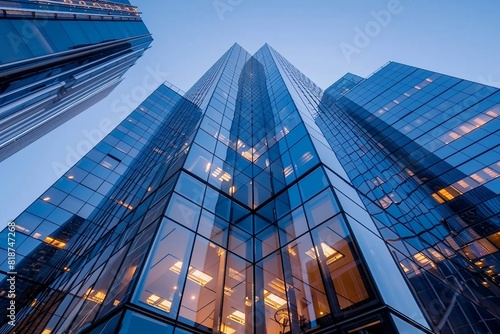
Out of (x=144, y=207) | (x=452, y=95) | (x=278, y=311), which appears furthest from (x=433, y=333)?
(x=452, y=95)

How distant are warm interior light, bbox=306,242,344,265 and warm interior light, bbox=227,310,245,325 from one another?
3597 mm

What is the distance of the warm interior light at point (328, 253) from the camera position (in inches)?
392

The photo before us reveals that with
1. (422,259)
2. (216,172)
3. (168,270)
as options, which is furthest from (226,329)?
(422,259)

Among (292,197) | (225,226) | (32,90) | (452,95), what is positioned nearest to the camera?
(225,226)

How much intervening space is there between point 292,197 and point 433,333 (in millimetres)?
8071

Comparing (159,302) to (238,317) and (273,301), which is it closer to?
(238,317)

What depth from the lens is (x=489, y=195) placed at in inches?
835

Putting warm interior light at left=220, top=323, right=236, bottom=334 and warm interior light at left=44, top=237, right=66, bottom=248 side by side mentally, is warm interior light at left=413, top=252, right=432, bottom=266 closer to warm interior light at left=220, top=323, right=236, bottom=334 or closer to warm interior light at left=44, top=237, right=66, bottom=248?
warm interior light at left=220, top=323, right=236, bottom=334

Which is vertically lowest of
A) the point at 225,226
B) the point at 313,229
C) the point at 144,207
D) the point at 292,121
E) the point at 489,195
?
the point at 313,229

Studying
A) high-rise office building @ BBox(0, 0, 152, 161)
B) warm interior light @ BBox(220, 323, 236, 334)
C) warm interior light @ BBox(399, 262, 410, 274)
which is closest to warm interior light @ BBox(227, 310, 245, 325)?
warm interior light @ BBox(220, 323, 236, 334)

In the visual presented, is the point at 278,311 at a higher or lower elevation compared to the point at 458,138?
lower

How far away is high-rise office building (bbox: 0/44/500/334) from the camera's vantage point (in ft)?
29.8

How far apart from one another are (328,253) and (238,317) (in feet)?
14.1

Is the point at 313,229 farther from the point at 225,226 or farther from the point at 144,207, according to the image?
the point at 144,207
